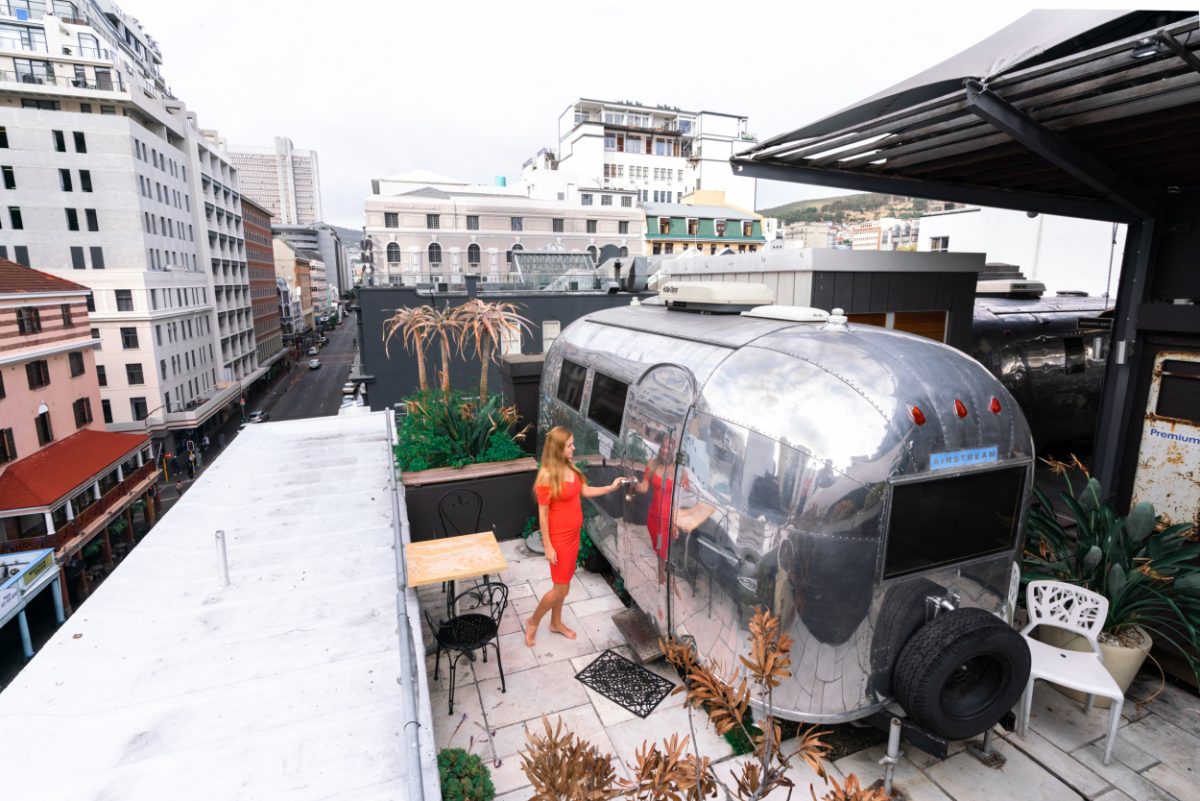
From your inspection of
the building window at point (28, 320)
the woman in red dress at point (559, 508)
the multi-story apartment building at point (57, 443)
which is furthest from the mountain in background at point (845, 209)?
the woman in red dress at point (559, 508)

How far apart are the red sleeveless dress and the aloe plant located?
3663 millimetres

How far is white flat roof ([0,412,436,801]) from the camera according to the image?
9.86 ft

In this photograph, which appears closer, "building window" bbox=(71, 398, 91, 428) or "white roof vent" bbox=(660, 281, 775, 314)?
"white roof vent" bbox=(660, 281, 775, 314)

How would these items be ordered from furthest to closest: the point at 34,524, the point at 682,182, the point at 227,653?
the point at 682,182, the point at 34,524, the point at 227,653

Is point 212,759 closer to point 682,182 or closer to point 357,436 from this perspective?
A: point 357,436

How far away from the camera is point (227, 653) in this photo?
3.96m

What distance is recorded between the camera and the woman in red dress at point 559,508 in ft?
17.4

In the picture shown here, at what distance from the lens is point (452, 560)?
5180mm

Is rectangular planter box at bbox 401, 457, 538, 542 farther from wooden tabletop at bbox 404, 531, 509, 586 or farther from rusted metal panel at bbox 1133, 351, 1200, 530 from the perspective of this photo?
rusted metal panel at bbox 1133, 351, 1200, 530

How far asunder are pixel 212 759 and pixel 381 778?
928mm

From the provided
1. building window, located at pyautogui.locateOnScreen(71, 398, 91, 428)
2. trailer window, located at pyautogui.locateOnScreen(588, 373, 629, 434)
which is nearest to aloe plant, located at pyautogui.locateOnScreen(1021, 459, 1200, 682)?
trailer window, located at pyautogui.locateOnScreen(588, 373, 629, 434)

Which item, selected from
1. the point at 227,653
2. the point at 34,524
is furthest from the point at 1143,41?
the point at 34,524

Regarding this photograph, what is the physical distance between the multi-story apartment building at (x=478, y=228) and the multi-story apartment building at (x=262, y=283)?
2040cm

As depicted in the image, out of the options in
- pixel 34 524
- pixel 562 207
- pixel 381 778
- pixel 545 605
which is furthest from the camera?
pixel 562 207
